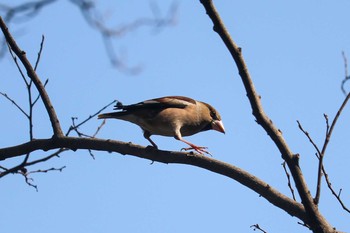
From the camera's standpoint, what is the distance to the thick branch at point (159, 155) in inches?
164

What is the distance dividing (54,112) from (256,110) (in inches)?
84.7

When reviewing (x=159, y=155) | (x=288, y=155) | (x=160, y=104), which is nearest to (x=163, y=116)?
(x=160, y=104)

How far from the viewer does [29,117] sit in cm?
516

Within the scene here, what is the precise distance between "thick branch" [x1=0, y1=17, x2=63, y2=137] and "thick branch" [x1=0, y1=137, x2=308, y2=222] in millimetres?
144

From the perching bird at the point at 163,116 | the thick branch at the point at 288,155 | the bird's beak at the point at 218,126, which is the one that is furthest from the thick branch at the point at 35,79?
the bird's beak at the point at 218,126

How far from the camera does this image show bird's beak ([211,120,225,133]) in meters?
7.79

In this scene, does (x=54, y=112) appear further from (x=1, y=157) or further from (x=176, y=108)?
(x=176, y=108)

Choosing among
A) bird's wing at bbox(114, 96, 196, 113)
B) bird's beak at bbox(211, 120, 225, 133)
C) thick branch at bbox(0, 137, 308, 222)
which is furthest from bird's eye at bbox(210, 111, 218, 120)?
thick branch at bbox(0, 137, 308, 222)

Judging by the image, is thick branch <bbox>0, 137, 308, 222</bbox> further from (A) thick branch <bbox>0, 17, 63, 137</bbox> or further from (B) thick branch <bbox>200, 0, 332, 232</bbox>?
(B) thick branch <bbox>200, 0, 332, 232</bbox>

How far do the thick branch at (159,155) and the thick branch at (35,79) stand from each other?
144 millimetres

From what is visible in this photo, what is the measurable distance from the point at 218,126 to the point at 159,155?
310 cm

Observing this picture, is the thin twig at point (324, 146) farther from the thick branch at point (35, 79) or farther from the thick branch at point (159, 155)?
the thick branch at point (35, 79)

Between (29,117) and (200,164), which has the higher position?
(29,117)

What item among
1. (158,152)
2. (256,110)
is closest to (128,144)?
(158,152)
